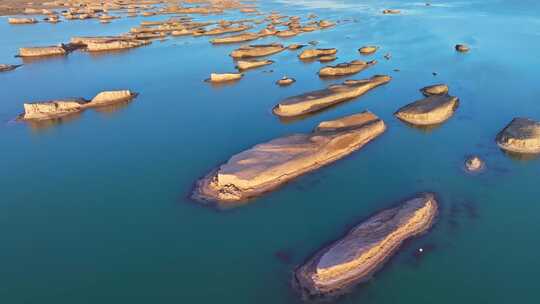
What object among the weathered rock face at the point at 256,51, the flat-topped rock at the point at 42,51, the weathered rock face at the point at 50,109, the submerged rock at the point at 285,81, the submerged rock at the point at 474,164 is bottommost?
the submerged rock at the point at 474,164

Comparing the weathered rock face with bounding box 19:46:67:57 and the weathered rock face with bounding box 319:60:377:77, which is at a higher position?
the weathered rock face with bounding box 19:46:67:57

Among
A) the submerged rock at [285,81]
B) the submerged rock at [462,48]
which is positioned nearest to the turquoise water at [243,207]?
the submerged rock at [285,81]

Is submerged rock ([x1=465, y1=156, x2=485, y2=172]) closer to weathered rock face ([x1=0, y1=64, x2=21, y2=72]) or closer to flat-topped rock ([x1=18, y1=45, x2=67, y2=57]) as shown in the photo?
weathered rock face ([x1=0, y1=64, x2=21, y2=72])

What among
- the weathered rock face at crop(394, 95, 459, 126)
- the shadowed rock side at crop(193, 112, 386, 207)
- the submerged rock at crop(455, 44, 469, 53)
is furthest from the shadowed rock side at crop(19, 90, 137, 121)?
the submerged rock at crop(455, 44, 469, 53)

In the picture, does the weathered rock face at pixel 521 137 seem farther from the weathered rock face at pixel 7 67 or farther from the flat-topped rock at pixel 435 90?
the weathered rock face at pixel 7 67

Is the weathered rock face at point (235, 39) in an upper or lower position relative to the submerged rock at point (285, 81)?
upper

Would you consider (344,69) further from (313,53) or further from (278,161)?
(278,161)

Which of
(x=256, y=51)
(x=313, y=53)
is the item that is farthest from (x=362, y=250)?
(x=256, y=51)
